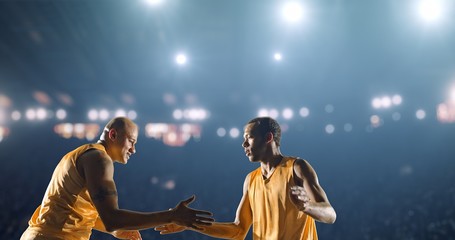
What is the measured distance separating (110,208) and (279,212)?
1777 mm

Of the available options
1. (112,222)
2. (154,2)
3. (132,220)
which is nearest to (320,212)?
(132,220)

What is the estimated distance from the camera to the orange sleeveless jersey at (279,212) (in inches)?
154

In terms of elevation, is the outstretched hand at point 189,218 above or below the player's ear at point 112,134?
below

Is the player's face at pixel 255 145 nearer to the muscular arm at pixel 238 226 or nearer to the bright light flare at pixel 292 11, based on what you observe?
the muscular arm at pixel 238 226

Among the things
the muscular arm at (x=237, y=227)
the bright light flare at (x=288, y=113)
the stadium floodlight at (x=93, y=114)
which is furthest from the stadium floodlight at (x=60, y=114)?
the muscular arm at (x=237, y=227)

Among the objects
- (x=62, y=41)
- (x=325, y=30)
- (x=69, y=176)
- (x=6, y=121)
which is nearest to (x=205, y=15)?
(x=325, y=30)

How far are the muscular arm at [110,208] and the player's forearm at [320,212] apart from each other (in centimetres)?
105

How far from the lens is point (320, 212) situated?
3.59 m

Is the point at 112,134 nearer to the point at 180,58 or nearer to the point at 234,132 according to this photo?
the point at 180,58

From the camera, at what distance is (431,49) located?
69.6 ft

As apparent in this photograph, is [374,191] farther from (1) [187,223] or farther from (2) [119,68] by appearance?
(1) [187,223]

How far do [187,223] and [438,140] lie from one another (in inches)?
1070

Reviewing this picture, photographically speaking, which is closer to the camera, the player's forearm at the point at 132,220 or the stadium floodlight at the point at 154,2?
the player's forearm at the point at 132,220

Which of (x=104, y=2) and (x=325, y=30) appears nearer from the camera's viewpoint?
(x=104, y=2)
